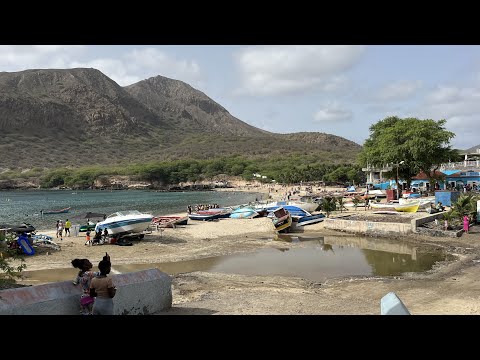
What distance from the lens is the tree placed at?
1962 inches

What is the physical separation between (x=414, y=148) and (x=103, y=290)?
4891 centimetres

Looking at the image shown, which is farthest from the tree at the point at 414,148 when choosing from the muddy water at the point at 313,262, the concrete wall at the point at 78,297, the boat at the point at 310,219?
the concrete wall at the point at 78,297

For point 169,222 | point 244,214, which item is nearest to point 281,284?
point 169,222

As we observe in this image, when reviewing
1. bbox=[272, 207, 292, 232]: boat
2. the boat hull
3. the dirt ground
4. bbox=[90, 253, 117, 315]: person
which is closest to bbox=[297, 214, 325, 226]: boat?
bbox=[272, 207, 292, 232]: boat

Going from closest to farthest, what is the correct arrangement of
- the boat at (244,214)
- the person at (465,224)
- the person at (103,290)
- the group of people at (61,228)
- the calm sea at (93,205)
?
the person at (103,290) < the person at (465,224) < the group of people at (61,228) < the boat at (244,214) < the calm sea at (93,205)

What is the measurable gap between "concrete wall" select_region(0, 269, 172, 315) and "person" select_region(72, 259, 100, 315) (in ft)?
0.85

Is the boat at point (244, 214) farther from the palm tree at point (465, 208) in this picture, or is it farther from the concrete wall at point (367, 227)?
the palm tree at point (465, 208)

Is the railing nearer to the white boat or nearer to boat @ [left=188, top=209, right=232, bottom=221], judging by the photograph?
boat @ [left=188, top=209, right=232, bottom=221]

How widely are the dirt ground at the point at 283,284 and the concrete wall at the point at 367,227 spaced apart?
62.8 inches

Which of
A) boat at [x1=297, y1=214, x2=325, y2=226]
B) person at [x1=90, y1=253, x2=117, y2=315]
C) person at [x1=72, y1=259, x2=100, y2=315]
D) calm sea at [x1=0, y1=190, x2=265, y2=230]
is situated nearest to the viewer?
person at [x1=90, y1=253, x2=117, y2=315]

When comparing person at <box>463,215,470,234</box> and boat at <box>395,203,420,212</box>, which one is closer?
person at <box>463,215,470,234</box>

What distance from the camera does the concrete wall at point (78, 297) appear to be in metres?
6.98
